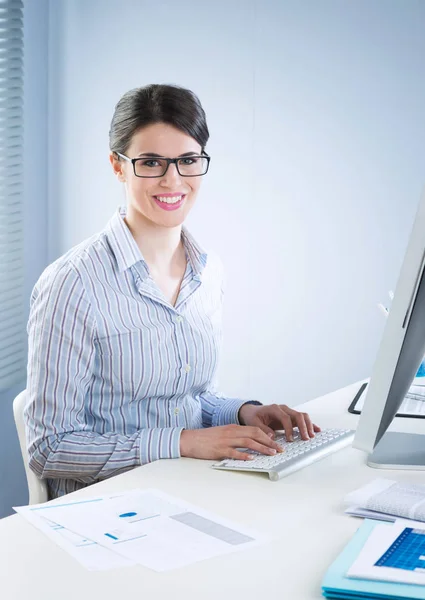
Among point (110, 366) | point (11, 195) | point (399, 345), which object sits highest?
point (11, 195)

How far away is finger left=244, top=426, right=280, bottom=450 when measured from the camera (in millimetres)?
1468

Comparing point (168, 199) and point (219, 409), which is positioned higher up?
point (168, 199)

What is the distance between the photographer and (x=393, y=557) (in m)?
0.96

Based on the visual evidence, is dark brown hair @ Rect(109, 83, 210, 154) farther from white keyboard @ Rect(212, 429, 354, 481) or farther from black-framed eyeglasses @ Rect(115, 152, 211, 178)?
white keyboard @ Rect(212, 429, 354, 481)

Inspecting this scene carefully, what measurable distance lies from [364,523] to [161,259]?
36.8 inches

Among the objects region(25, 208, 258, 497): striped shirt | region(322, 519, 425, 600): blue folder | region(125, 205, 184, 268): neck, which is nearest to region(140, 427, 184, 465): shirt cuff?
region(25, 208, 258, 497): striped shirt

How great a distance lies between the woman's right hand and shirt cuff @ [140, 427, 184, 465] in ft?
0.04

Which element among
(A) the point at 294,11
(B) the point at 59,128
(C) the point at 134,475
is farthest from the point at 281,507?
(B) the point at 59,128

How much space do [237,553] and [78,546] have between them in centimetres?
21

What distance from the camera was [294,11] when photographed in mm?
2729

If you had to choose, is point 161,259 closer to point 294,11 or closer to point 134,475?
point 134,475

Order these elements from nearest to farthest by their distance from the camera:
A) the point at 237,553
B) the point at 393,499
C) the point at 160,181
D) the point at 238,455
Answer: the point at 237,553, the point at 393,499, the point at 238,455, the point at 160,181

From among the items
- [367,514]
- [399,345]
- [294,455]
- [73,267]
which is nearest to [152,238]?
[73,267]

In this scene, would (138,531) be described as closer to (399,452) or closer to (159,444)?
(159,444)
